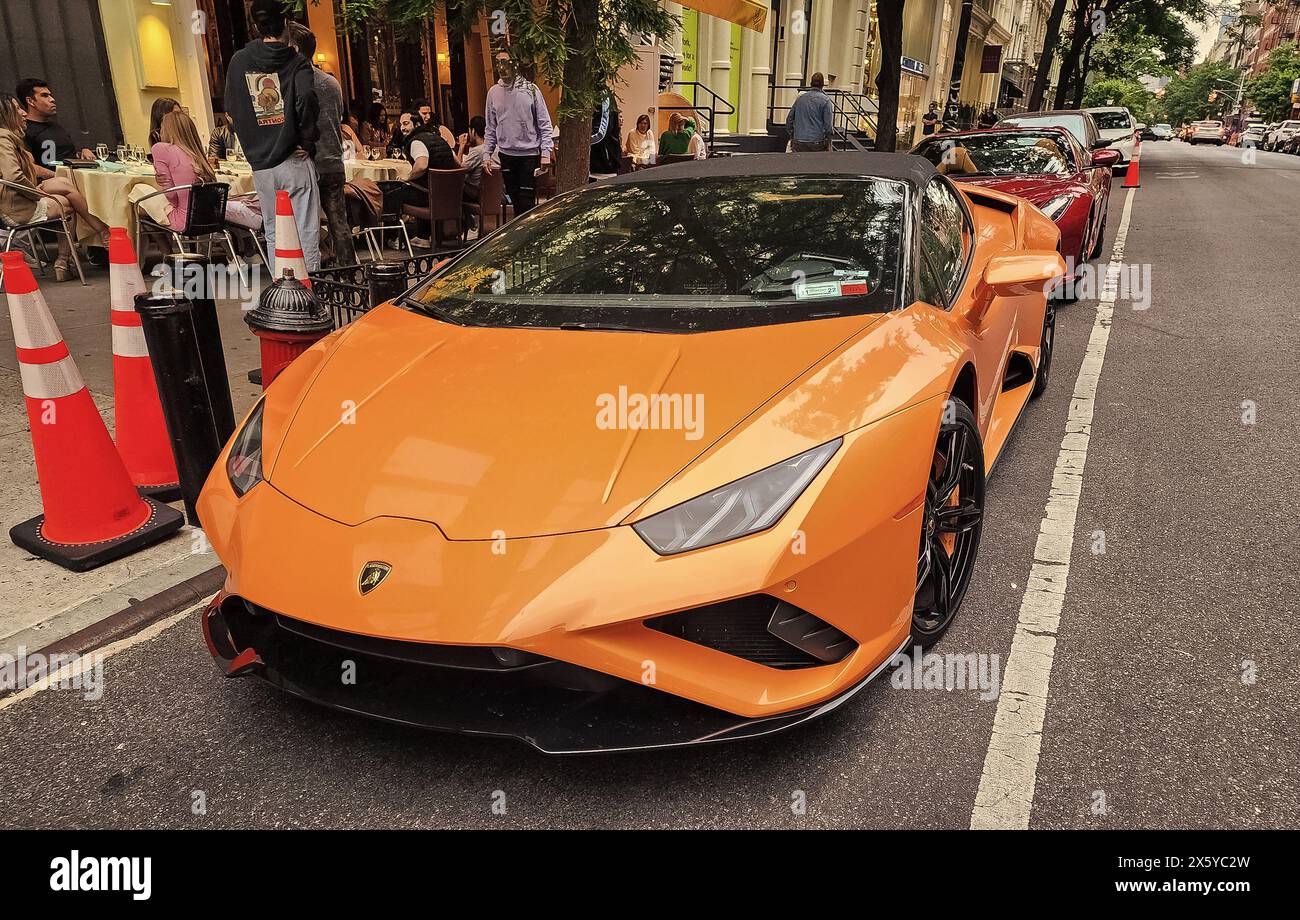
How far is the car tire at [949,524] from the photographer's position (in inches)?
99.6

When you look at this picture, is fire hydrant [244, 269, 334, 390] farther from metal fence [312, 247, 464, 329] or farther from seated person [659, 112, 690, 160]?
seated person [659, 112, 690, 160]

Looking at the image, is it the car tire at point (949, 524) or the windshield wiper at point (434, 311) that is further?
the windshield wiper at point (434, 311)

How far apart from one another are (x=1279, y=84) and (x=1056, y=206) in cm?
9435

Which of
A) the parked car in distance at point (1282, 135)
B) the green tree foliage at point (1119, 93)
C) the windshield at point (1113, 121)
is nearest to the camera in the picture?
the windshield at point (1113, 121)

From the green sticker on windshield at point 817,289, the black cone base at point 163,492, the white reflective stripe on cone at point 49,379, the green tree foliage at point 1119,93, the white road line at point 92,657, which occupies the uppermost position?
the green tree foliage at point 1119,93

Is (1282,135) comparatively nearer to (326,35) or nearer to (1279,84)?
(1279,84)

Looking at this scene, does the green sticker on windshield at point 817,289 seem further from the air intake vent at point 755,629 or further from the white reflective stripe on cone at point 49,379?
the white reflective stripe on cone at point 49,379

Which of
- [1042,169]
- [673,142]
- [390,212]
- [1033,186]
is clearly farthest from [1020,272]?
[673,142]

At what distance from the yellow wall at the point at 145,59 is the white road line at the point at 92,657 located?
1122cm

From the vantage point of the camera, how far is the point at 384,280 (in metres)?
3.95

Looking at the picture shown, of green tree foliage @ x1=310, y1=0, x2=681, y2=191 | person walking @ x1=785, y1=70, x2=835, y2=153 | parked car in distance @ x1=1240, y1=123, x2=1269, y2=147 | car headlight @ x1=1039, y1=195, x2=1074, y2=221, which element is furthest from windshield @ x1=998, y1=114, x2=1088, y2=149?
parked car in distance @ x1=1240, y1=123, x2=1269, y2=147

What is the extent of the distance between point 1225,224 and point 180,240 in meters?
13.8

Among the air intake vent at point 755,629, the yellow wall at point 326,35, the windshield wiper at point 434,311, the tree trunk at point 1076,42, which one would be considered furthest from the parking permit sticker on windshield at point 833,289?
the tree trunk at point 1076,42
